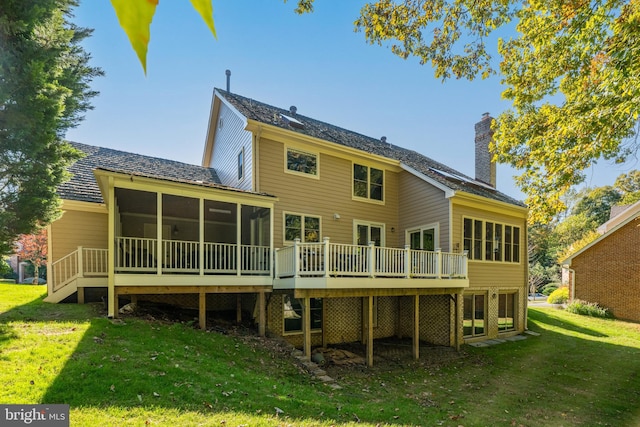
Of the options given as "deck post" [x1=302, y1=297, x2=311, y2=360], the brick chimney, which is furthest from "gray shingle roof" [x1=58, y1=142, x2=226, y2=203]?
the brick chimney

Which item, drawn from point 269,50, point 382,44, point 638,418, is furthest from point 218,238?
point 638,418

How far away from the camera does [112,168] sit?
12672mm

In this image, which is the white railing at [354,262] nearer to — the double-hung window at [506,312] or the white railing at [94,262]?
the double-hung window at [506,312]

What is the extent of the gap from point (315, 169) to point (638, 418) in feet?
33.8

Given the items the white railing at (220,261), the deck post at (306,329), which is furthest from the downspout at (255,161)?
the deck post at (306,329)

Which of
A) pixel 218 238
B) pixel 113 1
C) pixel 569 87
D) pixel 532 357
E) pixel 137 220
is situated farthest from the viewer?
pixel 218 238

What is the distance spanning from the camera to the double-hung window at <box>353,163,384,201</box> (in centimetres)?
1357

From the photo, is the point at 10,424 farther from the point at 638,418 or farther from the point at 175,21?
the point at 638,418

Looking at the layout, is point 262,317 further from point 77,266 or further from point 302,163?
point 77,266

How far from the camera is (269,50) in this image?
7676 mm

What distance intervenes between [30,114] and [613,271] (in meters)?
25.4

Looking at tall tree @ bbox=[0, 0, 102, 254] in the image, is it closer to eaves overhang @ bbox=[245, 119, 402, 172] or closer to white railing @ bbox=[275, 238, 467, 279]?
eaves overhang @ bbox=[245, 119, 402, 172]

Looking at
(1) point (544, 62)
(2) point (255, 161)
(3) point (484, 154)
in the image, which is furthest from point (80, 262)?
(3) point (484, 154)

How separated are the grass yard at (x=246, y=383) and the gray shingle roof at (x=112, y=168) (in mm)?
3645
